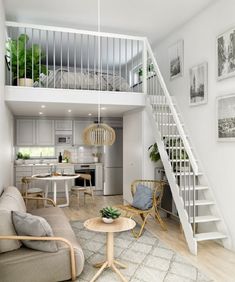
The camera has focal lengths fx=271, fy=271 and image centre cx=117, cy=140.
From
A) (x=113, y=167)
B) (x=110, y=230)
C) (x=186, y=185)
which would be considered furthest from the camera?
(x=113, y=167)

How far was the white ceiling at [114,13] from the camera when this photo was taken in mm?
4625

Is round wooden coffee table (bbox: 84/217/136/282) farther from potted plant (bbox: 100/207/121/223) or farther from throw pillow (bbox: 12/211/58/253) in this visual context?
→ throw pillow (bbox: 12/211/58/253)

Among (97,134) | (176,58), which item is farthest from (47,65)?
(176,58)

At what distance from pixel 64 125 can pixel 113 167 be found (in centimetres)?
192

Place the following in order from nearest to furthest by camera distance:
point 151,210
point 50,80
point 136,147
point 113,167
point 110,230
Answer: point 110,230
point 151,210
point 50,80
point 136,147
point 113,167

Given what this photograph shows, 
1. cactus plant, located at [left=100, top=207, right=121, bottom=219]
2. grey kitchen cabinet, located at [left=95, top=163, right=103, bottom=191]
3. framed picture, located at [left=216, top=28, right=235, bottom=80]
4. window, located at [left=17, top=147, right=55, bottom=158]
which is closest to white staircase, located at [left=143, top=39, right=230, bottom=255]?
framed picture, located at [left=216, top=28, right=235, bottom=80]

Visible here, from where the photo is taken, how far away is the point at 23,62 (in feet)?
16.4

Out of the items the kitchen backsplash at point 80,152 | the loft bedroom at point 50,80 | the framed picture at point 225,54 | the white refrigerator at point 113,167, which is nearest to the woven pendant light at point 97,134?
the loft bedroom at point 50,80

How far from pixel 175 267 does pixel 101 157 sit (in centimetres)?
520

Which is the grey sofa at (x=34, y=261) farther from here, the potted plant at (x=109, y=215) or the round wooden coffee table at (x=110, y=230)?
the potted plant at (x=109, y=215)

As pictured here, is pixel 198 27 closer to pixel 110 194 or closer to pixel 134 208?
pixel 134 208

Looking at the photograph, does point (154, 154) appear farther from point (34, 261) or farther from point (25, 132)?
point (25, 132)

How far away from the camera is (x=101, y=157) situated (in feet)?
27.0

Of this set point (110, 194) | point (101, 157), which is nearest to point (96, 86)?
point (101, 157)
